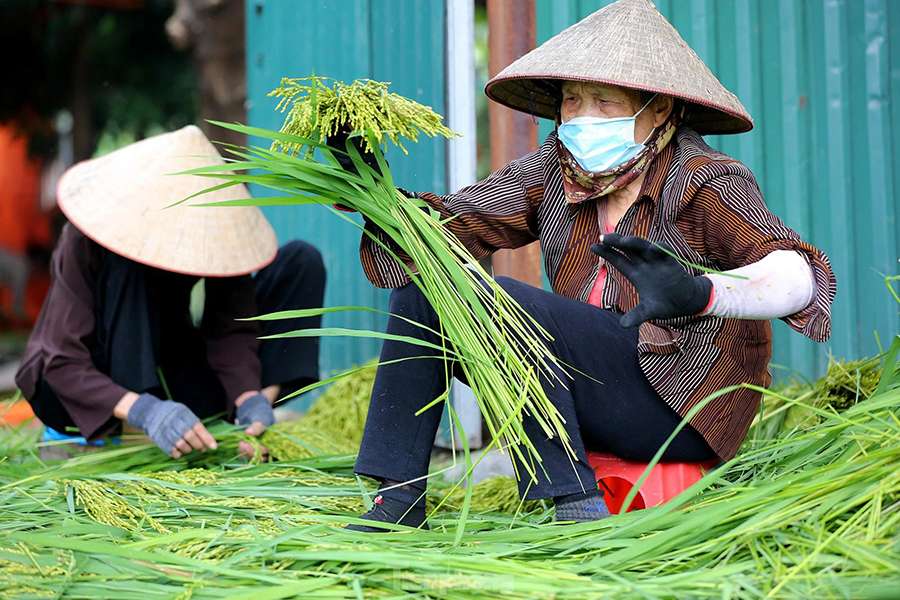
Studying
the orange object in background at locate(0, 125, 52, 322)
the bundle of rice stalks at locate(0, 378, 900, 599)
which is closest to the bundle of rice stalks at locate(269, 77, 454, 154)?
the bundle of rice stalks at locate(0, 378, 900, 599)

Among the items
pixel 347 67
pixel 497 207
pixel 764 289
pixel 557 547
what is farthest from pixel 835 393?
pixel 347 67

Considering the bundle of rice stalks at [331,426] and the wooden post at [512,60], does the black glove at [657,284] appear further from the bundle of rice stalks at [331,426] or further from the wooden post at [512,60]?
the wooden post at [512,60]

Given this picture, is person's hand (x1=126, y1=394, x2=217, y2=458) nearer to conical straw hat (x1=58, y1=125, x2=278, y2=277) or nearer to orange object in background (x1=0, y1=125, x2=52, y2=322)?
conical straw hat (x1=58, y1=125, x2=278, y2=277)

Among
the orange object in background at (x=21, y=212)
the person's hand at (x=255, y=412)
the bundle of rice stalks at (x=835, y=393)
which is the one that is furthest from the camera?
the orange object in background at (x=21, y=212)

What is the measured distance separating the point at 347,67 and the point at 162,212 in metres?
1.40

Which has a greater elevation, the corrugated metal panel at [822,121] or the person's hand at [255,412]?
the corrugated metal panel at [822,121]

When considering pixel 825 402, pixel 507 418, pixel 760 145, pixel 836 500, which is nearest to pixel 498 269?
pixel 760 145

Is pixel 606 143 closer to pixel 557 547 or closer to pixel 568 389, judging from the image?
pixel 568 389

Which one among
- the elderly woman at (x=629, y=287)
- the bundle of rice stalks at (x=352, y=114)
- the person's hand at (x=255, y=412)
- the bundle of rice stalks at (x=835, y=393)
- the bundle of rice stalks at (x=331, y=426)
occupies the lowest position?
the bundle of rice stalks at (x=331, y=426)

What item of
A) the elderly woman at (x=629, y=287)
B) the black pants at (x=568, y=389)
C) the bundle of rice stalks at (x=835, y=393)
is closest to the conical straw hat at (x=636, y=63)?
the elderly woman at (x=629, y=287)

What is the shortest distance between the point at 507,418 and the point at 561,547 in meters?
0.23

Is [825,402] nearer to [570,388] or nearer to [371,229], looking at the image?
[570,388]

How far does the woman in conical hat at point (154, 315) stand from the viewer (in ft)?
8.98

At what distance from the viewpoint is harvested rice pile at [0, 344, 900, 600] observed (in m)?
1.54
